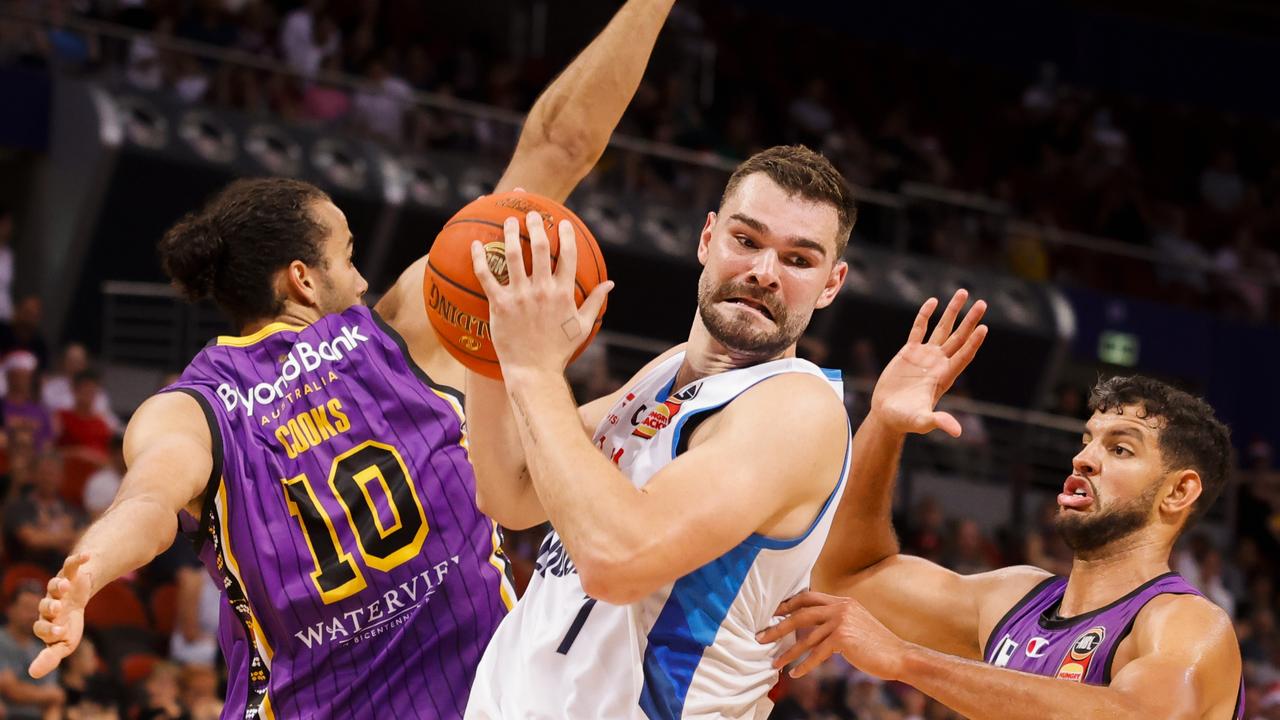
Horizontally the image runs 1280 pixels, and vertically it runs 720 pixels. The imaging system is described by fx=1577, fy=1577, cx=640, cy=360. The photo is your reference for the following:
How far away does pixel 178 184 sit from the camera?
1420 cm

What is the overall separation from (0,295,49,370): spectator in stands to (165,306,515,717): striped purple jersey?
849 cm

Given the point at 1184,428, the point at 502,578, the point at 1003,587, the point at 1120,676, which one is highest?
the point at 1184,428

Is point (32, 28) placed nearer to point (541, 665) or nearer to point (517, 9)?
point (517, 9)

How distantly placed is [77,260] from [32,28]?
212cm

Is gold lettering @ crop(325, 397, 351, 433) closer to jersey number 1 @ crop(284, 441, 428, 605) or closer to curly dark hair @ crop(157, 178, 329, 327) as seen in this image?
jersey number 1 @ crop(284, 441, 428, 605)

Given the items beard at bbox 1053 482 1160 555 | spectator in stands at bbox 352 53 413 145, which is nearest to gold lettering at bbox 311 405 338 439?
beard at bbox 1053 482 1160 555

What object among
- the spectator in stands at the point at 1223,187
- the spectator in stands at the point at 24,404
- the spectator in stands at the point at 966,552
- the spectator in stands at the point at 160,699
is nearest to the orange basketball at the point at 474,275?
the spectator in stands at the point at 160,699

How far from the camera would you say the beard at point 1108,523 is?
4922 millimetres

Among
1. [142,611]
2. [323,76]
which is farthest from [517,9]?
[142,611]

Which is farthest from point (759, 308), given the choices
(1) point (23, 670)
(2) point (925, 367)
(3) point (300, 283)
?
(1) point (23, 670)

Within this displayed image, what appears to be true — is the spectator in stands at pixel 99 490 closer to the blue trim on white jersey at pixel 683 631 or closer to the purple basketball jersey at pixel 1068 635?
the purple basketball jersey at pixel 1068 635

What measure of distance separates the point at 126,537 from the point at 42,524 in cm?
675

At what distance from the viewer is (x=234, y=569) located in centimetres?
439

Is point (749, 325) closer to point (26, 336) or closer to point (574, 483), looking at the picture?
point (574, 483)
